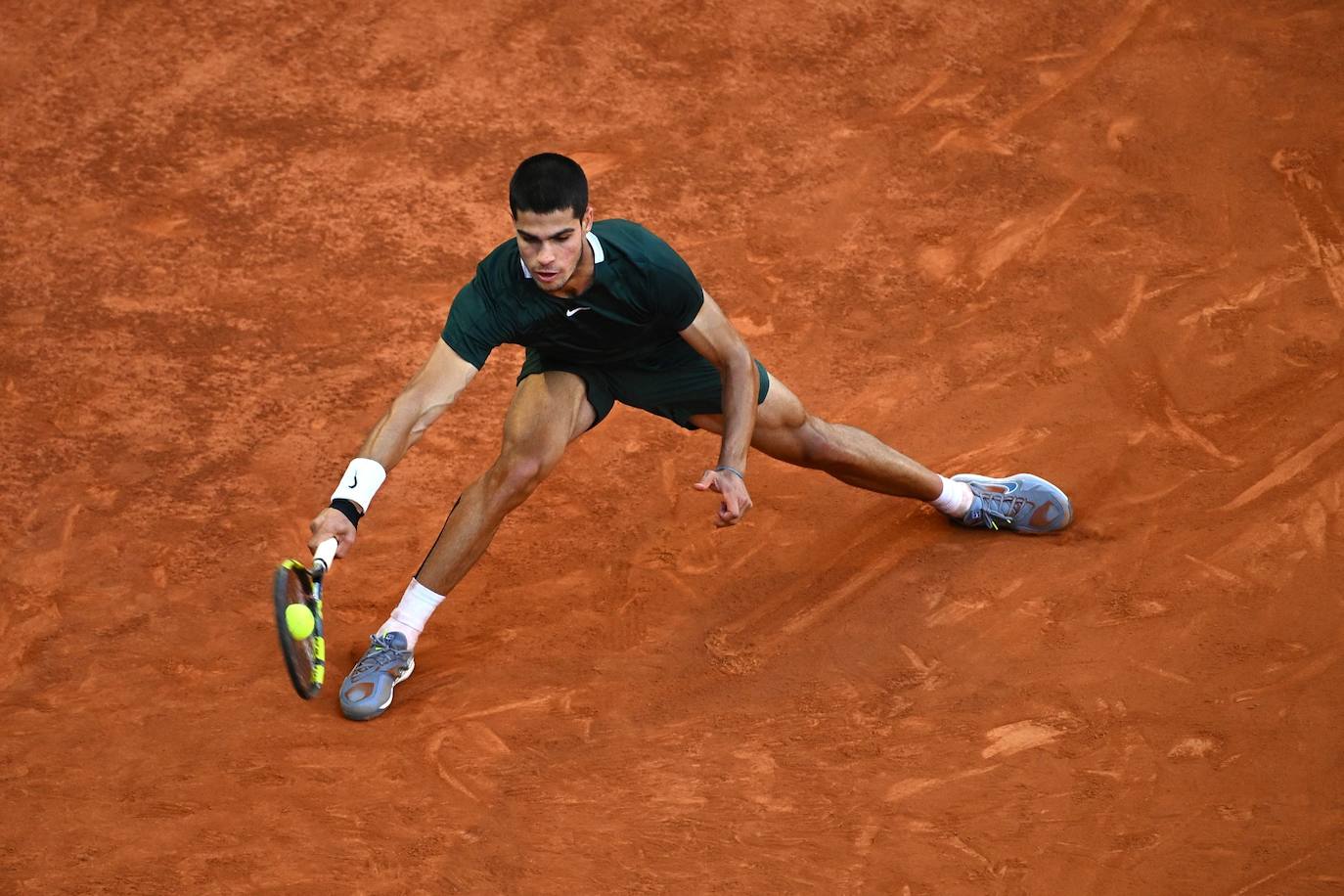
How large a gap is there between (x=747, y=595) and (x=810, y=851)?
4.51ft

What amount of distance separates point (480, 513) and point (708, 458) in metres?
1.56

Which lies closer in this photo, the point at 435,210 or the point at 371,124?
the point at 435,210

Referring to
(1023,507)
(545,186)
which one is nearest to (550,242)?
(545,186)

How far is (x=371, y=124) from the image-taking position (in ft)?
27.3

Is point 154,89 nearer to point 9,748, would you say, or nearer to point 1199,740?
point 9,748

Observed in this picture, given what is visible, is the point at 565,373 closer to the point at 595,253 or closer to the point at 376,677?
the point at 595,253

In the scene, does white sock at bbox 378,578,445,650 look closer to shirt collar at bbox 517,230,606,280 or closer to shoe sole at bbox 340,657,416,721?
shoe sole at bbox 340,657,416,721

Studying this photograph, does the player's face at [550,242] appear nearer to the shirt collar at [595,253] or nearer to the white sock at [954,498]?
the shirt collar at [595,253]

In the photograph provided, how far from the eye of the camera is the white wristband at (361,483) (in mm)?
4316

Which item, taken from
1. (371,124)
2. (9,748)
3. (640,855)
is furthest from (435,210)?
(640,855)

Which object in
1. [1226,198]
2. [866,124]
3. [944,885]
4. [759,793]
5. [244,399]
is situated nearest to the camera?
[944,885]

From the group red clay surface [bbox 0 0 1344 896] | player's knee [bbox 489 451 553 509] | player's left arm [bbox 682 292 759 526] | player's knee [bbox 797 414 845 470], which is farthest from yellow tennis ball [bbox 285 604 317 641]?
player's knee [bbox 797 414 845 470]

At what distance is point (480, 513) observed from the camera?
5074 mm

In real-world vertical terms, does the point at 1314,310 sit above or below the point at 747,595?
above
